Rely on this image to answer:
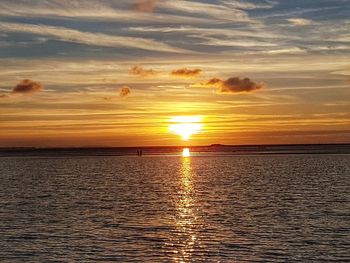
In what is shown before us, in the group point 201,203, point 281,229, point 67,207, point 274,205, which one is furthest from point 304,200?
point 67,207

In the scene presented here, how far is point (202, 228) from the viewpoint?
46.6 m

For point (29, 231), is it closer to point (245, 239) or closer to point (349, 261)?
point (245, 239)

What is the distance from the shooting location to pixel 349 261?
3456 cm

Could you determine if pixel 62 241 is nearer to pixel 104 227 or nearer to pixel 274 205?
pixel 104 227

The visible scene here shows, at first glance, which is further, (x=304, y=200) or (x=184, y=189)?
(x=184, y=189)

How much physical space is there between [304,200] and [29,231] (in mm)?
34743

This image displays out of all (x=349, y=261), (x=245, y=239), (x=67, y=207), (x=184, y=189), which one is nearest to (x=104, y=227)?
(x=245, y=239)

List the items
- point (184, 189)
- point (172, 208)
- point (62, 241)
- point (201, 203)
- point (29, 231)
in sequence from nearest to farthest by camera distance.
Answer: point (62, 241) < point (29, 231) < point (172, 208) < point (201, 203) < point (184, 189)

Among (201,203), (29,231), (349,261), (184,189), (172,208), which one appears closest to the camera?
(349,261)

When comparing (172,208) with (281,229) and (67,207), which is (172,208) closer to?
(67,207)

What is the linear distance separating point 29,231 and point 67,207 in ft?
56.7

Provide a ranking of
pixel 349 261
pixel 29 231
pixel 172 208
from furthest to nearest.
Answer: pixel 172 208 → pixel 29 231 → pixel 349 261

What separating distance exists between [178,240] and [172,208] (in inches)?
767

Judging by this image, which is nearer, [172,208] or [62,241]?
[62,241]
